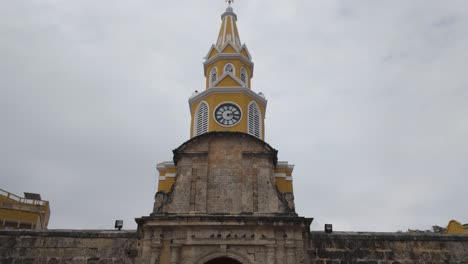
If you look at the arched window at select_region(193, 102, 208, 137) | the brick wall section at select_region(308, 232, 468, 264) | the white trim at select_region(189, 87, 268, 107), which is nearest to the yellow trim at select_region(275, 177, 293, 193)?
the arched window at select_region(193, 102, 208, 137)

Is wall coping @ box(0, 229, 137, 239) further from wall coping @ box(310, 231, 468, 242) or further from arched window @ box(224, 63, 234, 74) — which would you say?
arched window @ box(224, 63, 234, 74)

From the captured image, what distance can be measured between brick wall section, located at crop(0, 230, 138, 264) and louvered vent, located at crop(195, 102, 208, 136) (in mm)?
9744

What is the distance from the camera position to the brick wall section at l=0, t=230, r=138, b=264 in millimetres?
17688

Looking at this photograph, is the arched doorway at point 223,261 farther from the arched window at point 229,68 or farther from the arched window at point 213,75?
the arched window at point 229,68

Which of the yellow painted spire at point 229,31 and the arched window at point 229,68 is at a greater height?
the yellow painted spire at point 229,31

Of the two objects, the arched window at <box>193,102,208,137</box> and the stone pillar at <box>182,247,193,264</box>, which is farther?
the arched window at <box>193,102,208,137</box>

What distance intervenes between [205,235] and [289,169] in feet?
29.5

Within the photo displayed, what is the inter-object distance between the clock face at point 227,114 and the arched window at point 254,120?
790 mm

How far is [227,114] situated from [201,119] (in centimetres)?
181

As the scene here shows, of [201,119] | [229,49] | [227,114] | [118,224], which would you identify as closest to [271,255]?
[118,224]

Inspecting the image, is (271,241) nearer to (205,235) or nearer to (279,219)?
(279,219)

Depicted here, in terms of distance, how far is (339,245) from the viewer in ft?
59.7

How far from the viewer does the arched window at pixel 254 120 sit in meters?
26.5

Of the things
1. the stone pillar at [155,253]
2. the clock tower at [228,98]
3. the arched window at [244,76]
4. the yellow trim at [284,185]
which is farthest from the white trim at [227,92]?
the stone pillar at [155,253]
